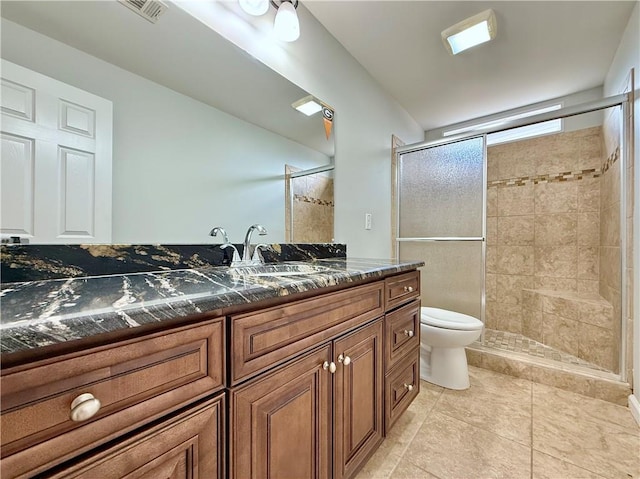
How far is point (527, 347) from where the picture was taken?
7.63 feet

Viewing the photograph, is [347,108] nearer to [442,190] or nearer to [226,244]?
[442,190]

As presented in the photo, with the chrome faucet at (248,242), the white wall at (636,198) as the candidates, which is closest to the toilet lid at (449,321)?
the white wall at (636,198)

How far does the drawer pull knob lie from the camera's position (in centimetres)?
38

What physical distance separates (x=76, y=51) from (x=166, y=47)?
0.99 ft

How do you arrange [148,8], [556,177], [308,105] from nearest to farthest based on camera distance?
[148,8] → [308,105] → [556,177]

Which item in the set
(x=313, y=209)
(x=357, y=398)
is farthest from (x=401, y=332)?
(x=313, y=209)

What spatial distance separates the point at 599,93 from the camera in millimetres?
2410

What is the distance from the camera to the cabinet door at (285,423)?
61cm

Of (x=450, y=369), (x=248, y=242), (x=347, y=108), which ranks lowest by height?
(x=450, y=369)

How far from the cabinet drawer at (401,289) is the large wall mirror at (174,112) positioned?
1.99 feet

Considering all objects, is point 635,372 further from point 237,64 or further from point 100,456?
point 237,64

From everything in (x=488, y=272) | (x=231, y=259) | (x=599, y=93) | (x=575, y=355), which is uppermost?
(x=599, y=93)

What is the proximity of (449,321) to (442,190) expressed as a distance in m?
1.15

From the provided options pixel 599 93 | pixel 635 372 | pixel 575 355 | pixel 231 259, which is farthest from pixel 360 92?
pixel 575 355
